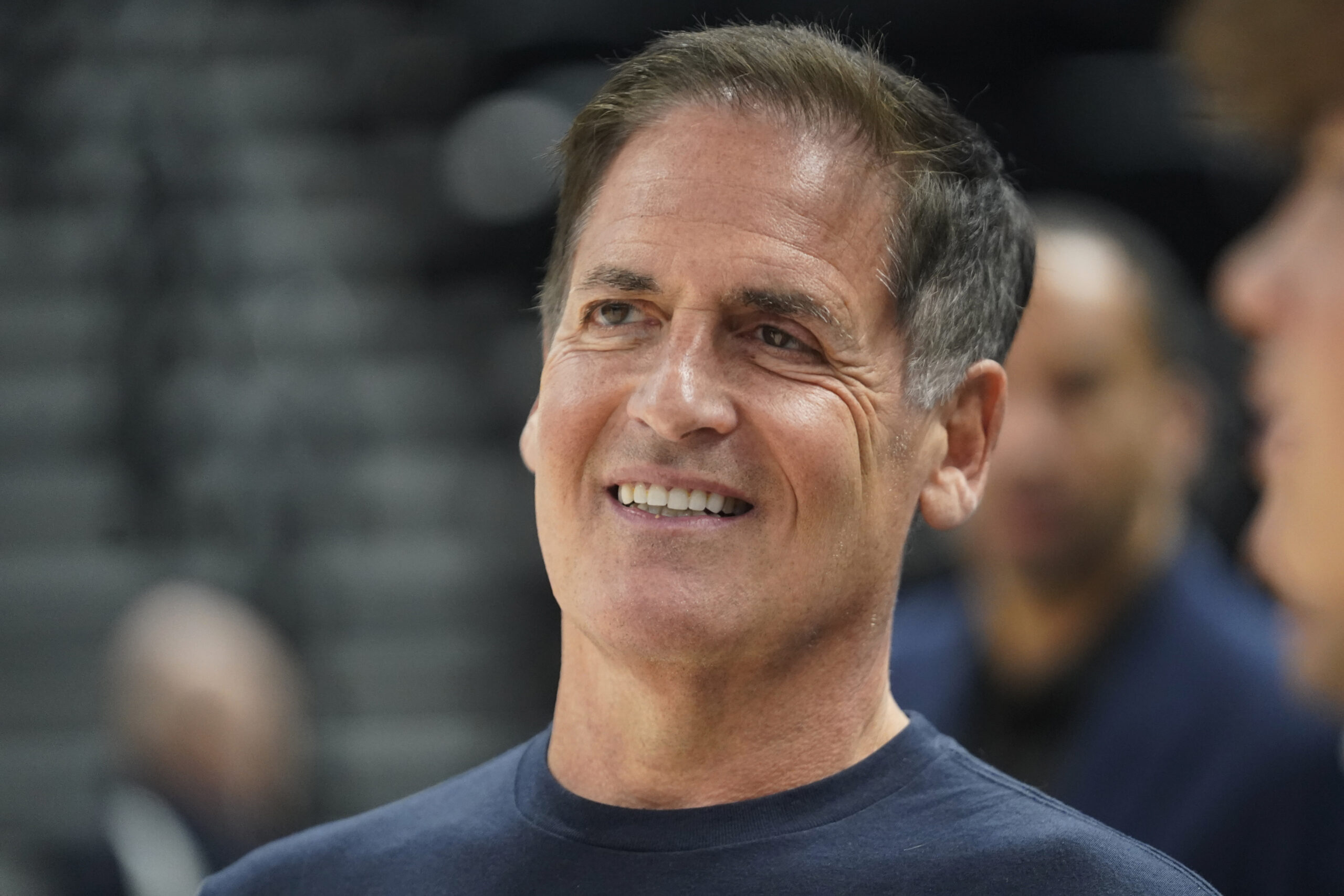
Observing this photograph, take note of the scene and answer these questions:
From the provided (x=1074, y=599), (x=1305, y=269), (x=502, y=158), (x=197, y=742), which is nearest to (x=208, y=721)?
(x=197, y=742)

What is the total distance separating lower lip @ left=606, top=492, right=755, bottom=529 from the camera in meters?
1.87

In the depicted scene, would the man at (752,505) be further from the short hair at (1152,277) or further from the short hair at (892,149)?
the short hair at (1152,277)

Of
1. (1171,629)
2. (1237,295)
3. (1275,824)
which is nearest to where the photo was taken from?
(1237,295)

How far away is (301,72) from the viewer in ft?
26.2

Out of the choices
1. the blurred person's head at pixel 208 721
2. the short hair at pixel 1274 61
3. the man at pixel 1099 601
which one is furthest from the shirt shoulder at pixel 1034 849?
the blurred person's head at pixel 208 721

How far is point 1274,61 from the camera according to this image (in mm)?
902

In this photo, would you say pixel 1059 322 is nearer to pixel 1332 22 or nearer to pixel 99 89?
pixel 1332 22

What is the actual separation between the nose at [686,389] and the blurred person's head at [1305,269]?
0.89 meters

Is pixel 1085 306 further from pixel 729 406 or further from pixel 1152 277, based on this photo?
pixel 729 406

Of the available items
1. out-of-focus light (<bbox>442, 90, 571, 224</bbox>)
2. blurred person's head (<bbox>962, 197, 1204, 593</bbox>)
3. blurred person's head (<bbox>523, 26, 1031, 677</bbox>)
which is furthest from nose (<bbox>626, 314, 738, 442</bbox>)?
out-of-focus light (<bbox>442, 90, 571, 224</bbox>)

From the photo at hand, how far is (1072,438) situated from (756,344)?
207 centimetres

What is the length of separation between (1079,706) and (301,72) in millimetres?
5513

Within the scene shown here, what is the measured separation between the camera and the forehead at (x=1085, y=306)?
3869 mm

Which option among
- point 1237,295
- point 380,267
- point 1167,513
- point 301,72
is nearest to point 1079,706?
point 1167,513
